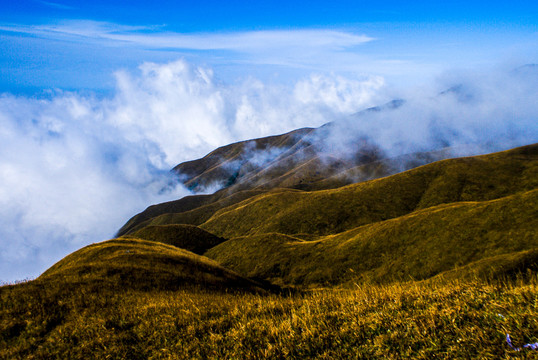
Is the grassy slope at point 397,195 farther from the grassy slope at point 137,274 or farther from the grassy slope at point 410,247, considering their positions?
the grassy slope at point 137,274

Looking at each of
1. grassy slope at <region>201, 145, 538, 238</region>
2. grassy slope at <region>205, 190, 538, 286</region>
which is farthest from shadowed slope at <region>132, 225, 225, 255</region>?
grassy slope at <region>205, 190, 538, 286</region>

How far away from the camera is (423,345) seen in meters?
4.82

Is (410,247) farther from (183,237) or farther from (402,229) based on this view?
(183,237)

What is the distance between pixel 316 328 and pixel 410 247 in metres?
72.7

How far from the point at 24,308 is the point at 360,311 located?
54.0ft

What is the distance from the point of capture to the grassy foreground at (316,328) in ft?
15.2

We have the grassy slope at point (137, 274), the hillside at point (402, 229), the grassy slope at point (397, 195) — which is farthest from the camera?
the grassy slope at point (397, 195)

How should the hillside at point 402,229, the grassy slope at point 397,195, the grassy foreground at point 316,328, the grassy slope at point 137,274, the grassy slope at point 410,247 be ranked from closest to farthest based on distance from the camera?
1. the grassy foreground at point 316,328
2. the grassy slope at point 137,274
3. the grassy slope at point 410,247
4. the hillside at point 402,229
5. the grassy slope at point 397,195

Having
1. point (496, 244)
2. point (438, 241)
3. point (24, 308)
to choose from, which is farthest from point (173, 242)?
point (24, 308)

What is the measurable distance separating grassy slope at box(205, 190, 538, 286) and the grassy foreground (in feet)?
138

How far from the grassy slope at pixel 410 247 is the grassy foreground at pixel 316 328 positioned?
42141 mm

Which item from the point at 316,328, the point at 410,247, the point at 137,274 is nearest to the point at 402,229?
the point at 410,247

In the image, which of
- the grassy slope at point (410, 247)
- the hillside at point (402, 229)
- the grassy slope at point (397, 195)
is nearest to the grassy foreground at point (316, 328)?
the hillside at point (402, 229)

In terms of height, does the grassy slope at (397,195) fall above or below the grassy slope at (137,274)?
below
